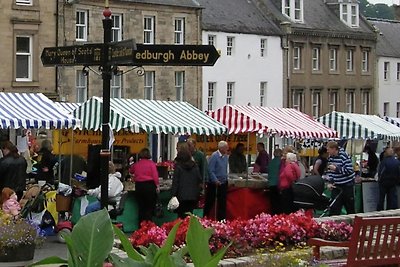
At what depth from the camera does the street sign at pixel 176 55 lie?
1133 cm

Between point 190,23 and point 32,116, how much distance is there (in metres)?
27.9

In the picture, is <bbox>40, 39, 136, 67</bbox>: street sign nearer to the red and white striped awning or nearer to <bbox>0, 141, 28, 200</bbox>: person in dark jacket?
<bbox>0, 141, 28, 200</bbox>: person in dark jacket

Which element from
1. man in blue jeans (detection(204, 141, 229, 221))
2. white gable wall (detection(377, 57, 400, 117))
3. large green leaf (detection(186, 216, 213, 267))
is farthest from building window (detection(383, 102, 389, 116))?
large green leaf (detection(186, 216, 213, 267))

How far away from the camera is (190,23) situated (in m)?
46.4

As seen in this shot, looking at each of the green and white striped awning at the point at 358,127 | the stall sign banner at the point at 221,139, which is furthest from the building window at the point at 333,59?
the stall sign banner at the point at 221,139

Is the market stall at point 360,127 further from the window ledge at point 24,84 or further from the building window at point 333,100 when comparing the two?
the building window at point 333,100

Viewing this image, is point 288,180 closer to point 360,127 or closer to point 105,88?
point 360,127

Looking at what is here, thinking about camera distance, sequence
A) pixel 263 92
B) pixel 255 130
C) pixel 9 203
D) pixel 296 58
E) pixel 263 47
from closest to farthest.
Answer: pixel 9 203
pixel 255 130
pixel 263 47
pixel 263 92
pixel 296 58

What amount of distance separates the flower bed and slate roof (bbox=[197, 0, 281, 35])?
36.3 meters

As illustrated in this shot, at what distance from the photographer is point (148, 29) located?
44.5m

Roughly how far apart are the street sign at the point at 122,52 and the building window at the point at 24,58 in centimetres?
2781

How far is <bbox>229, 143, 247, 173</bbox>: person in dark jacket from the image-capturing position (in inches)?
952

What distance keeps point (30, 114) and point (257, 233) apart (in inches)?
368

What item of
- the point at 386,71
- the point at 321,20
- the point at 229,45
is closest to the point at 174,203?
the point at 229,45
